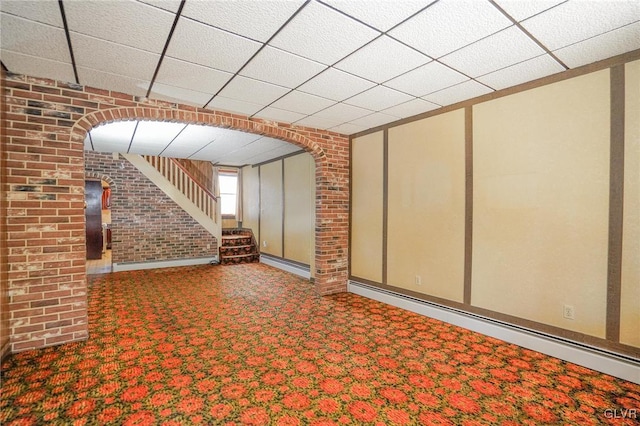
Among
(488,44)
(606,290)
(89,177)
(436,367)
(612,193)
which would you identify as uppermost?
(488,44)

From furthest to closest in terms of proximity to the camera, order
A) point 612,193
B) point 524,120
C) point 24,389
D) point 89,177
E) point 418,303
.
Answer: point 89,177 → point 418,303 → point 524,120 → point 612,193 → point 24,389

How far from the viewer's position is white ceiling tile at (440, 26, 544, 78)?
2.20 metres

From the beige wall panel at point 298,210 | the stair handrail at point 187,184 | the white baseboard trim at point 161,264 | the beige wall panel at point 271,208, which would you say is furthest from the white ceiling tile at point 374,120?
the white baseboard trim at point 161,264

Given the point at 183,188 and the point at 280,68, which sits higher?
the point at 280,68

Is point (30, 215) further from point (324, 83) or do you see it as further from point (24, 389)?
point (324, 83)

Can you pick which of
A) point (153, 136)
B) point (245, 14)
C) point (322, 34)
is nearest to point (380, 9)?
point (322, 34)

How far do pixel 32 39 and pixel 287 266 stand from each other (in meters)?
5.35

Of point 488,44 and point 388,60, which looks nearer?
point 488,44

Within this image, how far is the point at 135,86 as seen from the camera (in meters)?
3.08

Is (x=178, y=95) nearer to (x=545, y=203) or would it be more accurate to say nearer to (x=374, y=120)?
(x=374, y=120)

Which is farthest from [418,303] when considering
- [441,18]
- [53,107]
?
[53,107]

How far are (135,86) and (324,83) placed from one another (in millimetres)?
Result: 1983

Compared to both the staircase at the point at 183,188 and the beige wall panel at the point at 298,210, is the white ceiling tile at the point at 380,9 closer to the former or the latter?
the beige wall panel at the point at 298,210

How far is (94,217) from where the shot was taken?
8078mm
